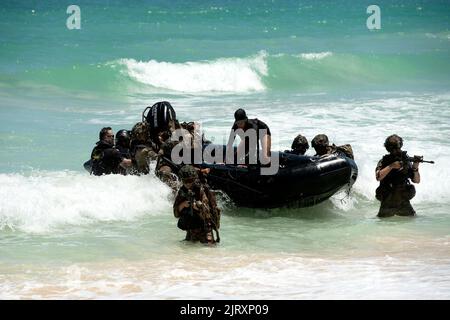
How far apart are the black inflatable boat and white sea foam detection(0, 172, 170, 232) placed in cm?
100

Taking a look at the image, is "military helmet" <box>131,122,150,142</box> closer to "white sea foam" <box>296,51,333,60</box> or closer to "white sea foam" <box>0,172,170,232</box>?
"white sea foam" <box>0,172,170,232</box>

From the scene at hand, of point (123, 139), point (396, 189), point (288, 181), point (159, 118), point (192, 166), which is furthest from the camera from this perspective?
point (159, 118)

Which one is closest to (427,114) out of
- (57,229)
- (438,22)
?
(57,229)

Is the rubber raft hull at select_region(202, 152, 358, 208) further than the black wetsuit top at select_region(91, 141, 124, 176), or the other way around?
the black wetsuit top at select_region(91, 141, 124, 176)

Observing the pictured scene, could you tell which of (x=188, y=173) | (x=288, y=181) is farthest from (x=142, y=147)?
(x=188, y=173)

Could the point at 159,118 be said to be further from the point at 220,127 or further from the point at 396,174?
the point at 220,127

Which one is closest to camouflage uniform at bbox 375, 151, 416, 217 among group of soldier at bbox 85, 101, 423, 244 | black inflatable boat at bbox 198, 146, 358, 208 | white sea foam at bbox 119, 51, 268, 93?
group of soldier at bbox 85, 101, 423, 244

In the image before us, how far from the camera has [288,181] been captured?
11.9 meters

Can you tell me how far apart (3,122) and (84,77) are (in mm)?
8135

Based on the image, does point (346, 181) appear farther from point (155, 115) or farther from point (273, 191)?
point (155, 115)

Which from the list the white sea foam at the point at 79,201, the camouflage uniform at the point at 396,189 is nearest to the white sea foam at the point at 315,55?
the white sea foam at the point at 79,201

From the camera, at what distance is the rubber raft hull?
1187 centimetres

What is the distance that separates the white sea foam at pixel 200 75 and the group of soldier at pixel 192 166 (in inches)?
686

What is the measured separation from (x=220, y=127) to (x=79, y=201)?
9912 millimetres
